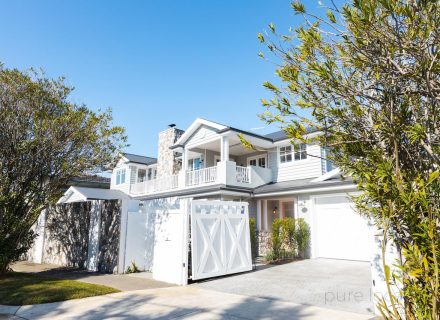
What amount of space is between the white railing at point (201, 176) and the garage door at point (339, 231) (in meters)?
5.92

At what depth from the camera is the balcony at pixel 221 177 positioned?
17031mm

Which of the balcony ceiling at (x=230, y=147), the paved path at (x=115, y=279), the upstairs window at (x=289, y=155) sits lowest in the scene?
the paved path at (x=115, y=279)

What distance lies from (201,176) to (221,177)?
1.94 meters

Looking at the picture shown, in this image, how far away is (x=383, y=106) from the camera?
3.71 m

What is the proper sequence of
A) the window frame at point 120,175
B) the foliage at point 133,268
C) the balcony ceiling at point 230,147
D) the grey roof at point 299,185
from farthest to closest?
the window frame at point 120,175, the balcony ceiling at point 230,147, the grey roof at point 299,185, the foliage at point 133,268

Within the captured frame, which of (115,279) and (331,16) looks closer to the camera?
(331,16)

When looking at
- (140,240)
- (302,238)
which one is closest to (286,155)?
(302,238)

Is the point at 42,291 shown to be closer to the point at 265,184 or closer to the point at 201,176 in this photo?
the point at 201,176

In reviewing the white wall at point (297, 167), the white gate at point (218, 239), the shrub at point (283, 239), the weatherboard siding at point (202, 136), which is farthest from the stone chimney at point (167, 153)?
the white gate at point (218, 239)

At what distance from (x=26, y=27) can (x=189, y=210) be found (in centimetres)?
791

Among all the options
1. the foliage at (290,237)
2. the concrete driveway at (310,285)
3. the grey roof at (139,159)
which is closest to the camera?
the concrete driveway at (310,285)

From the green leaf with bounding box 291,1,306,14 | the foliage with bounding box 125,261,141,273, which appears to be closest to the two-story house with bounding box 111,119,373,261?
the foliage with bounding box 125,261,141,273

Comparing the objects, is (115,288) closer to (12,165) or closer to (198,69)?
(12,165)

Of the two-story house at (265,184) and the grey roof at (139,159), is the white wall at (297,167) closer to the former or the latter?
the two-story house at (265,184)
